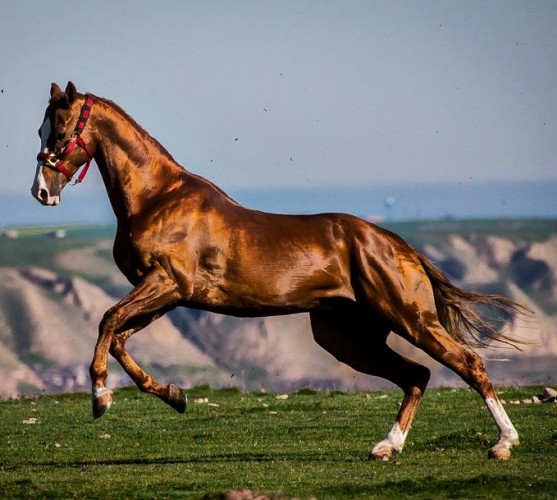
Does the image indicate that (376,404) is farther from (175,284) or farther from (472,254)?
(472,254)

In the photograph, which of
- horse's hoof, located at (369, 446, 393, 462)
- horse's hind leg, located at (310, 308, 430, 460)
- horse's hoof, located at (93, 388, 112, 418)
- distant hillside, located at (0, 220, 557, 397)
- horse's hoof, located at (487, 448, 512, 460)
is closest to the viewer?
horse's hoof, located at (93, 388, 112, 418)

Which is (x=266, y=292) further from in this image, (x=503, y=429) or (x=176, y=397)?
(x=503, y=429)

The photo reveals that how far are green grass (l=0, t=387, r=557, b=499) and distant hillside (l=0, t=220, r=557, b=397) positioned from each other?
11.2 m

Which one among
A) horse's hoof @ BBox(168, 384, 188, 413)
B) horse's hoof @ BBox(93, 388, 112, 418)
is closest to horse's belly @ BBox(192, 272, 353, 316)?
horse's hoof @ BBox(168, 384, 188, 413)

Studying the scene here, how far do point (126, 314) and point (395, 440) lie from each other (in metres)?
2.74

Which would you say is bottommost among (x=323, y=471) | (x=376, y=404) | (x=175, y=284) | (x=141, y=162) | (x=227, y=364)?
(x=227, y=364)

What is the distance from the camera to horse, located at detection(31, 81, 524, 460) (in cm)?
1384

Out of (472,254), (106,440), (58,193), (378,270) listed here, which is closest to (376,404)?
(106,440)

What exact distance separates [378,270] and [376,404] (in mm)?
5641

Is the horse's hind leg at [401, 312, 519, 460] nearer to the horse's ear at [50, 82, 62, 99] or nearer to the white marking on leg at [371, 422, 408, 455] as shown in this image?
the white marking on leg at [371, 422, 408, 455]

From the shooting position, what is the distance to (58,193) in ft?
46.2

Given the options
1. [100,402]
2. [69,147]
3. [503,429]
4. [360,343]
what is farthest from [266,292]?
[503,429]

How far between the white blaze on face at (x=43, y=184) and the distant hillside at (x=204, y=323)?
54.9 ft

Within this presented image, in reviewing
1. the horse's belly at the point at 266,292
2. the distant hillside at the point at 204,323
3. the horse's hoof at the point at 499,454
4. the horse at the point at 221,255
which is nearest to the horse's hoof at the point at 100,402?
the horse at the point at 221,255
